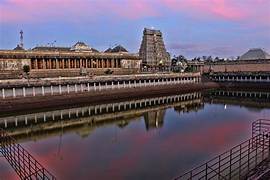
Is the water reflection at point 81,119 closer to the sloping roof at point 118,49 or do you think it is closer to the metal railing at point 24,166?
the metal railing at point 24,166

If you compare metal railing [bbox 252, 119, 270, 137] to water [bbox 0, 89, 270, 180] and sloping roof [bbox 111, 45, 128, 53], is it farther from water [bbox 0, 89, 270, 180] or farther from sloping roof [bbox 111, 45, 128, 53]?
sloping roof [bbox 111, 45, 128, 53]

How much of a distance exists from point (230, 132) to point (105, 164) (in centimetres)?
1224

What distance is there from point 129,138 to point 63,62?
44.2 meters

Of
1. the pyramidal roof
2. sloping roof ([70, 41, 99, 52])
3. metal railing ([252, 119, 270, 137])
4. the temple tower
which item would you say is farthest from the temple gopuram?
the pyramidal roof

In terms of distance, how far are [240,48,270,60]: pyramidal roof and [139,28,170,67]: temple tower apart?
55260 mm

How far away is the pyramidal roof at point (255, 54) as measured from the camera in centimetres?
14373

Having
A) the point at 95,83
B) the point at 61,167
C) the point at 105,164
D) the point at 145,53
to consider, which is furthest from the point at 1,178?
the point at 145,53

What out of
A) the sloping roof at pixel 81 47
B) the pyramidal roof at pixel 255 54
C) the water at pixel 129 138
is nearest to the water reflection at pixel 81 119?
the water at pixel 129 138

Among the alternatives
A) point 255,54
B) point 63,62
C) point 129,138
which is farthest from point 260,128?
point 255,54

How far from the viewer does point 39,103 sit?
137ft

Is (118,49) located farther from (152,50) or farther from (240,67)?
(240,67)

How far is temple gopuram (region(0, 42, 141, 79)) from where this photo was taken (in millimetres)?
58000

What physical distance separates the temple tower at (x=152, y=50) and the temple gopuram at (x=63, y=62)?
18026 mm

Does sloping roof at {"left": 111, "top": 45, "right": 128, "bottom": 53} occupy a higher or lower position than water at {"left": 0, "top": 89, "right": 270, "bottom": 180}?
higher
